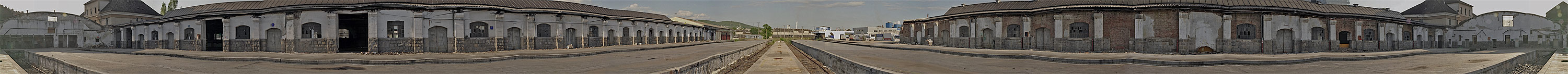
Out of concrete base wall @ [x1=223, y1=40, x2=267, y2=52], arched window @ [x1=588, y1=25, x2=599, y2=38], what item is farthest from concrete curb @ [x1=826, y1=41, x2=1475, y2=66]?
concrete base wall @ [x1=223, y1=40, x2=267, y2=52]

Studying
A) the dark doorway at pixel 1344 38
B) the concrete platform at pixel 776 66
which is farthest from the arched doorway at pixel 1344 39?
the concrete platform at pixel 776 66

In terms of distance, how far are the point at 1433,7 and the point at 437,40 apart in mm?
25517

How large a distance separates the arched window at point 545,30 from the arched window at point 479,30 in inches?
113

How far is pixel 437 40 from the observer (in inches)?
990

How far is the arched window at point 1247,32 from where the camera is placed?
25.0 meters

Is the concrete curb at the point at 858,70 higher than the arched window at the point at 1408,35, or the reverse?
the arched window at the point at 1408,35

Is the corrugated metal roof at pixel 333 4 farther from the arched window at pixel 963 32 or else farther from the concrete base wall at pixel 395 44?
the arched window at pixel 963 32

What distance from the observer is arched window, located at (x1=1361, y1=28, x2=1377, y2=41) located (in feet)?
78.6

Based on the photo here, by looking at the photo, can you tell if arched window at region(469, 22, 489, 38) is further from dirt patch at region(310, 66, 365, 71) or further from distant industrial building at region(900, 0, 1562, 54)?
distant industrial building at region(900, 0, 1562, 54)

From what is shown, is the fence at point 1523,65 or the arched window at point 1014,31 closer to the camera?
the fence at point 1523,65

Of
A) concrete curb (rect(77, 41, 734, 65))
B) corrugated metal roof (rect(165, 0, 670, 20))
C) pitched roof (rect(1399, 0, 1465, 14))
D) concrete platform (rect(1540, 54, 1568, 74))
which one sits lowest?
concrete platform (rect(1540, 54, 1568, 74))

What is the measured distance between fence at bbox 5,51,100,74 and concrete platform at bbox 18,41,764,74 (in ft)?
0.57

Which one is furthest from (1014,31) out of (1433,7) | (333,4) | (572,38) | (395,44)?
(333,4)

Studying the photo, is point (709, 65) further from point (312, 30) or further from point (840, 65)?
point (312, 30)
